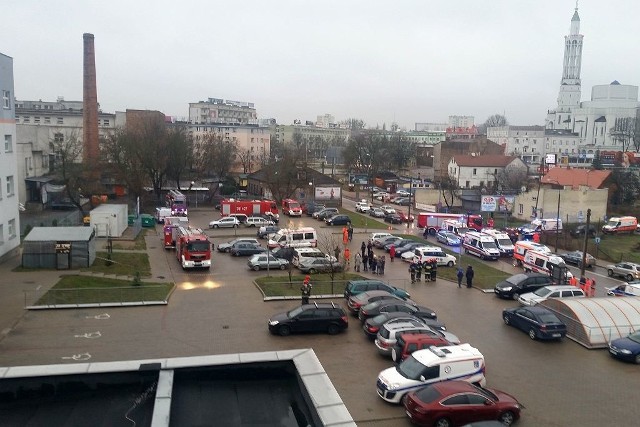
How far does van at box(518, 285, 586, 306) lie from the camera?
2322 cm

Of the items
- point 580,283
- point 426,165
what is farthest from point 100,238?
point 426,165

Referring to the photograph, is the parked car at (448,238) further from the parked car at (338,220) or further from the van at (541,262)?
the parked car at (338,220)

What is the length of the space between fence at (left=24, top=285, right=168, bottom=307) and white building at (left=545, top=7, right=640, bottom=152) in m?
129

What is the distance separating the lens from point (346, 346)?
18781 mm

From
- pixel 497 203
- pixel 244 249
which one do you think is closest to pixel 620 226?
pixel 497 203

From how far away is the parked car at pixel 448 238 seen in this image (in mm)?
38531

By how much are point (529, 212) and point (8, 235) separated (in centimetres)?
4217

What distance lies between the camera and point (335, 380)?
1591cm

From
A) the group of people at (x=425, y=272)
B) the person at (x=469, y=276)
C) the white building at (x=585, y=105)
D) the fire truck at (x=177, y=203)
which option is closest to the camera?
the person at (x=469, y=276)

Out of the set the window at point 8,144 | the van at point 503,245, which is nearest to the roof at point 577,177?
the van at point 503,245

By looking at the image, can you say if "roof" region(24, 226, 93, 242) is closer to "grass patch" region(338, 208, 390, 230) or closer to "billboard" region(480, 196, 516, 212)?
"grass patch" region(338, 208, 390, 230)

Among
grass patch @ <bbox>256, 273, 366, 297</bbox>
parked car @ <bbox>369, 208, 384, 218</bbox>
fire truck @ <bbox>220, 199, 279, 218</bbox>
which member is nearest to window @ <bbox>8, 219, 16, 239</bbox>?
grass patch @ <bbox>256, 273, 366, 297</bbox>

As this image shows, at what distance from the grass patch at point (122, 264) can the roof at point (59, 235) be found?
4.85 feet

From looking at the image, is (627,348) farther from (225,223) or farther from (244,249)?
(225,223)
